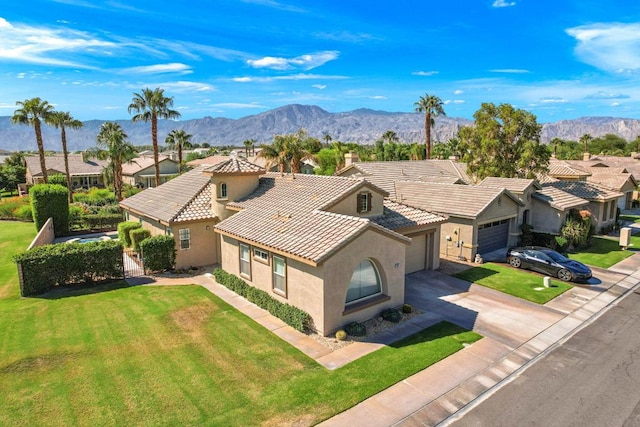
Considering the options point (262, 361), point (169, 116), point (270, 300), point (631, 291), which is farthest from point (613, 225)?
point (169, 116)

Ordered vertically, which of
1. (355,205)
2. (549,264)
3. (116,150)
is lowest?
(549,264)

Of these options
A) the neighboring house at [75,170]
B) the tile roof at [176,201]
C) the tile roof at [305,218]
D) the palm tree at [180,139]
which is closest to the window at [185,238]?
the tile roof at [176,201]

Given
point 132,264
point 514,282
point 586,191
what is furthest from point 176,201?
point 586,191

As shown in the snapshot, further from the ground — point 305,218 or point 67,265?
point 305,218

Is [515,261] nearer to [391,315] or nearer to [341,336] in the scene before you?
[391,315]

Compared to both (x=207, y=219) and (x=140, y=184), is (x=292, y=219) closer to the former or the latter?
(x=207, y=219)

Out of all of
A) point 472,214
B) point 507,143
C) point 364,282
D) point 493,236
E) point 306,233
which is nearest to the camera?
point 364,282

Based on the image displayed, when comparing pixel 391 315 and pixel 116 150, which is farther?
pixel 116 150
